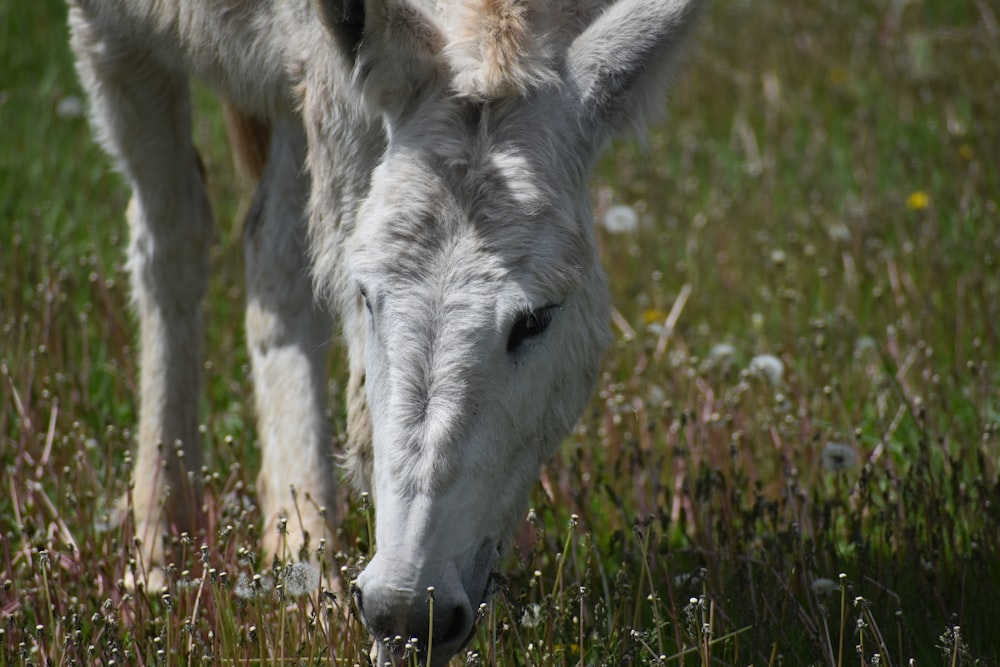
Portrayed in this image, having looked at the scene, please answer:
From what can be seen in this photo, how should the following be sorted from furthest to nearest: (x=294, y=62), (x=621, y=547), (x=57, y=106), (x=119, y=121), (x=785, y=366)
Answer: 1. (x=57, y=106)
2. (x=785, y=366)
3. (x=119, y=121)
4. (x=621, y=547)
5. (x=294, y=62)

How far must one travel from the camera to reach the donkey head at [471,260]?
7.82 feet

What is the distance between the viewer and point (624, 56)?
8.95 feet

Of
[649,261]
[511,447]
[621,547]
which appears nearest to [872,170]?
[649,261]

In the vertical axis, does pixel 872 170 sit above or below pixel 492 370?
below

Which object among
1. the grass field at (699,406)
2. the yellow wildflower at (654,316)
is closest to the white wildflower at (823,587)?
the grass field at (699,406)

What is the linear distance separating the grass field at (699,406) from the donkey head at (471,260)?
30 cm

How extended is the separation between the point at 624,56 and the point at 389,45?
0.52 metres

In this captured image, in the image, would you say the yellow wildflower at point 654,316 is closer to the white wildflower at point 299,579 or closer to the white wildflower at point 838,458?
the white wildflower at point 838,458

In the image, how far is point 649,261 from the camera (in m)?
6.02

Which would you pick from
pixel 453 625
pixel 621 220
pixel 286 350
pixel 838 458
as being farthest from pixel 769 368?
pixel 453 625

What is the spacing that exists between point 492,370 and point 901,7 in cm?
739

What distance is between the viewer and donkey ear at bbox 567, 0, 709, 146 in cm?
273

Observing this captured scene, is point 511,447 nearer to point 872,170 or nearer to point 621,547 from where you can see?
point 621,547

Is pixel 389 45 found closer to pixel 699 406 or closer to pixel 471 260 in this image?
pixel 471 260
